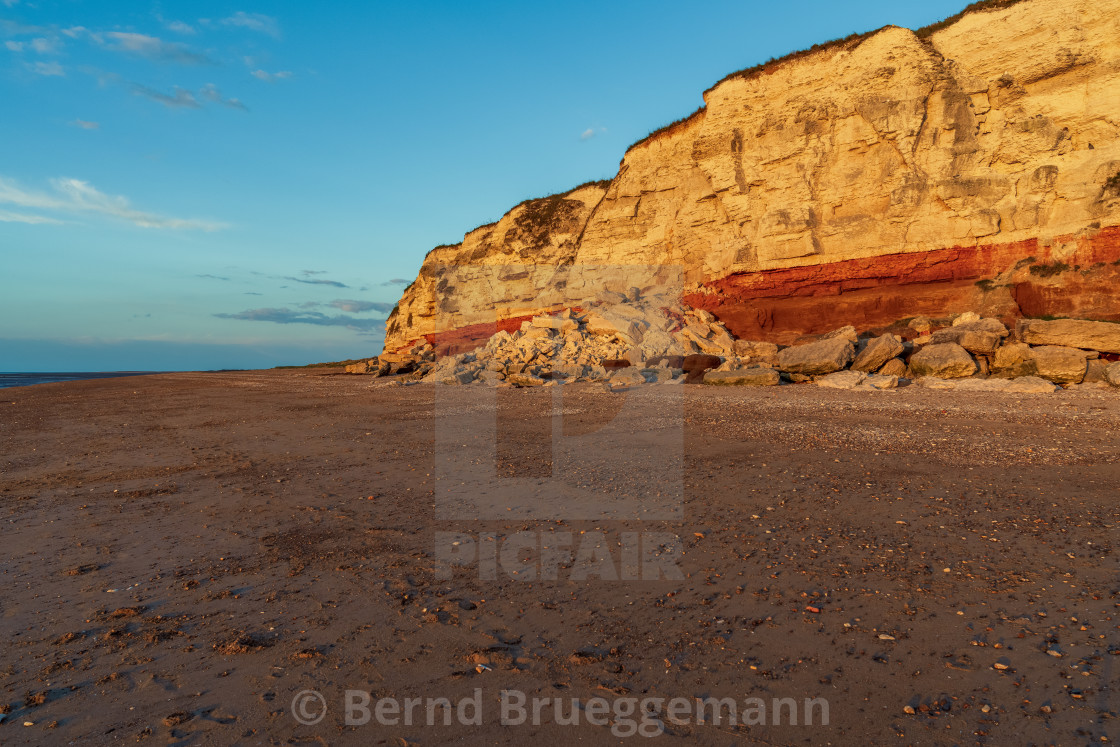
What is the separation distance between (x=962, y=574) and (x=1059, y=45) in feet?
77.5

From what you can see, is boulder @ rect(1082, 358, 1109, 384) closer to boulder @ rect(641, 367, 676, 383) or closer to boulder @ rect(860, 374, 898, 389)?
boulder @ rect(860, 374, 898, 389)

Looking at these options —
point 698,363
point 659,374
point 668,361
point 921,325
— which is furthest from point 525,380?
point 921,325

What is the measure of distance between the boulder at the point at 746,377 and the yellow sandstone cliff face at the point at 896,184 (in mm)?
8455

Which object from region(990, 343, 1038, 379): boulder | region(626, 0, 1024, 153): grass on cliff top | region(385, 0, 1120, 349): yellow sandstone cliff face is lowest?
region(990, 343, 1038, 379): boulder

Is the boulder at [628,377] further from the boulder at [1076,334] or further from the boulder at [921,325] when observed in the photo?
the boulder at [1076,334]

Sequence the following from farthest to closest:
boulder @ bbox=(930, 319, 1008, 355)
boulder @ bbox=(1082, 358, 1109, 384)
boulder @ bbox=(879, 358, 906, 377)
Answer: boulder @ bbox=(879, 358, 906, 377) → boulder @ bbox=(930, 319, 1008, 355) → boulder @ bbox=(1082, 358, 1109, 384)

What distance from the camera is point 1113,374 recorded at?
42.3 feet

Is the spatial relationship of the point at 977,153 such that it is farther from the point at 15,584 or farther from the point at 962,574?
the point at 15,584

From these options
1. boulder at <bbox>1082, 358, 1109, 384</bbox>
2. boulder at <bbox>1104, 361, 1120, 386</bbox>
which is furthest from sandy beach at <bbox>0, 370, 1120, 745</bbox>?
boulder at <bbox>1082, 358, 1109, 384</bbox>

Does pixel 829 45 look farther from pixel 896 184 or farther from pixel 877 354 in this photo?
pixel 877 354

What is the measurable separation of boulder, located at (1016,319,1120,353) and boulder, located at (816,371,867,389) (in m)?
4.83

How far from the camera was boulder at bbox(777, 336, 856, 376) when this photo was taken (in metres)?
16.7

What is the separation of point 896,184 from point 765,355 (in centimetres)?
844

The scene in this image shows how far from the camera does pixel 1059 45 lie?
18.2 m
